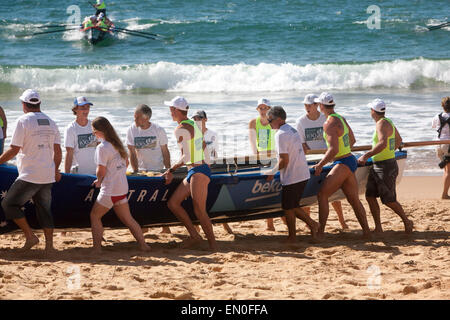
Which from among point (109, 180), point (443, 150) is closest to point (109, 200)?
point (109, 180)

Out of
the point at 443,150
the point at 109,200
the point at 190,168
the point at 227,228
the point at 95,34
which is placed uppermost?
the point at 95,34

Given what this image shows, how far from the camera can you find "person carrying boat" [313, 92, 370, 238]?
671 centimetres

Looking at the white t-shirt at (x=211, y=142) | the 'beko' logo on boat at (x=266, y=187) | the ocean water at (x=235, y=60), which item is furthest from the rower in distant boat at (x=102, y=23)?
the 'beko' logo on boat at (x=266, y=187)

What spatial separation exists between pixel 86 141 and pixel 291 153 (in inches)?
81.6

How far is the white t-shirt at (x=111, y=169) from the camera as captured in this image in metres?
6.09

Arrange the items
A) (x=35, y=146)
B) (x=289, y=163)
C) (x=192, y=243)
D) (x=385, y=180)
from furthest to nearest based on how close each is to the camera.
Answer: (x=385, y=180)
(x=192, y=243)
(x=289, y=163)
(x=35, y=146)

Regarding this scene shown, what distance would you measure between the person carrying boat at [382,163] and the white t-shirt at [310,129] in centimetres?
63

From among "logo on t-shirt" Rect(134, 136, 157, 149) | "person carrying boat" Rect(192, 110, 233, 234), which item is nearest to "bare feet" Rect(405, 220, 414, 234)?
"person carrying boat" Rect(192, 110, 233, 234)

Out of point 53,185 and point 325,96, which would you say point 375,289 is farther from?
point 53,185

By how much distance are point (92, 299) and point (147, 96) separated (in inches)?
569

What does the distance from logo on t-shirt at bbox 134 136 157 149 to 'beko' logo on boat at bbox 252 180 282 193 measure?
114 centimetres

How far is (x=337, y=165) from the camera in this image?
6855 millimetres

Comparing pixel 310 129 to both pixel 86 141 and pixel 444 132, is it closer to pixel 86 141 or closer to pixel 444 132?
pixel 444 132

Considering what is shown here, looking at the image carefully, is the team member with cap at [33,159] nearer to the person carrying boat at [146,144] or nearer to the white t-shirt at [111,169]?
the white t-shirt at [111,169]
